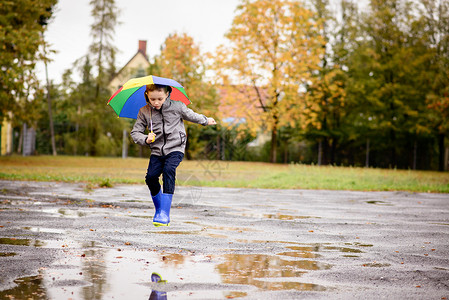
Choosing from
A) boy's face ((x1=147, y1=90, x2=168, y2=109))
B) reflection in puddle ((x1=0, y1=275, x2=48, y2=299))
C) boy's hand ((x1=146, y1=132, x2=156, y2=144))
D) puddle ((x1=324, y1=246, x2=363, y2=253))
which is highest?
boy's face ((x1=147, y1=90, x2=168, y2=109))

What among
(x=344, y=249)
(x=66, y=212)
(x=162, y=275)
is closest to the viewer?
(x=162, y=275)

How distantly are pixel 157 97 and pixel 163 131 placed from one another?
1.40 feet

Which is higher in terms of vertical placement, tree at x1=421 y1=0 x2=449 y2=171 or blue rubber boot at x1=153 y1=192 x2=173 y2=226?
tree at x1=421 y1=0 x2=449 y2=171

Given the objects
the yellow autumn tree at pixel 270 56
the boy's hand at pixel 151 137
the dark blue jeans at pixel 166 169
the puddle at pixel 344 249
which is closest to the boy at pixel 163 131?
the dark blue jeans at pixel 166 169

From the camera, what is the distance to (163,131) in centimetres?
747

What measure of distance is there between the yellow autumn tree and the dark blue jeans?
88.6 ft

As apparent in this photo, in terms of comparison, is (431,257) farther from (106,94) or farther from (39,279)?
(106,94)

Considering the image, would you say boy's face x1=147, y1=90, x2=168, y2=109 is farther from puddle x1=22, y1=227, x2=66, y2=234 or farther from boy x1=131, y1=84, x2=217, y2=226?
puddle x1=22, y1=227, x2=66, y2=234

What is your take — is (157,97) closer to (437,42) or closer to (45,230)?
(45,230)

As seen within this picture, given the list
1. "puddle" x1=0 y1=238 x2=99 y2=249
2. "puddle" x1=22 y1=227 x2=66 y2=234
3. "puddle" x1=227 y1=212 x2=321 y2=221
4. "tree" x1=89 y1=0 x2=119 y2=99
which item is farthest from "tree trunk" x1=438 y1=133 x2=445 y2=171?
"puddle" x1=0 y1=238 x2=99 y2=249

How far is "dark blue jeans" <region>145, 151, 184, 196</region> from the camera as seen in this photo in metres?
7.48

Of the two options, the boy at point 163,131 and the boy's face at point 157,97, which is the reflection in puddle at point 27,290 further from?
the boy's face at point 157,97

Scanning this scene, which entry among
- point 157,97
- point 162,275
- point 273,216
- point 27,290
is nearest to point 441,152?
point 273,216

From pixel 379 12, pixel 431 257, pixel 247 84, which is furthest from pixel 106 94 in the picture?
pixel 431 257
